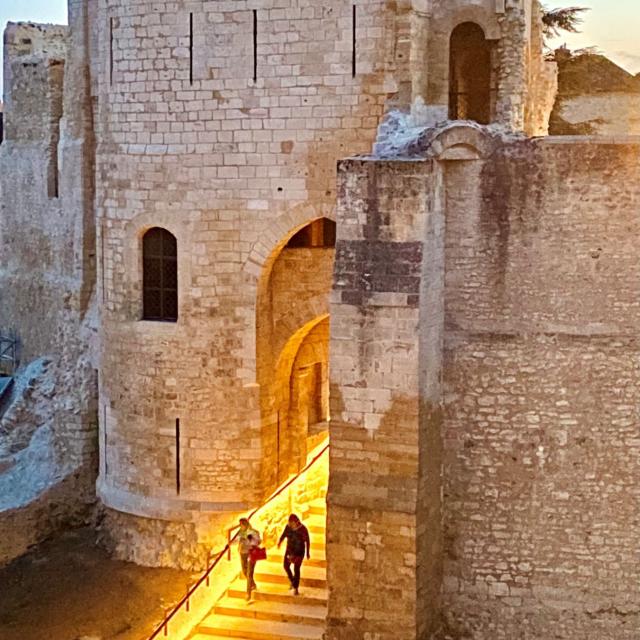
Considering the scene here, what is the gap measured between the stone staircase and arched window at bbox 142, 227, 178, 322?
14.3 ft

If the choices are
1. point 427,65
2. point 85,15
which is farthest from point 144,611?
point 85,15

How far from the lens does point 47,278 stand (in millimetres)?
26594

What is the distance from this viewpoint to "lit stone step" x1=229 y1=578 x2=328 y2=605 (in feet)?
53.1

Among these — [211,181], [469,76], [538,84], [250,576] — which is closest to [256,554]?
[250,576]

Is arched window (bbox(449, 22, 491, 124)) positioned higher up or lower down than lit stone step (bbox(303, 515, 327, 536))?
higher up

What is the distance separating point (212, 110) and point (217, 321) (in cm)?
309

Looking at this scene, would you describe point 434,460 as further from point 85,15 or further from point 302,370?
point 85,15

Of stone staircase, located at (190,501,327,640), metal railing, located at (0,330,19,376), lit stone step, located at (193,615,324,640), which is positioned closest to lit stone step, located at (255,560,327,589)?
stone staircase, located at (190,501,327,640)

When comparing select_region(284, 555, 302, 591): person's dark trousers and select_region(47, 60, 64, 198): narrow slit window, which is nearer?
select_region(284, 555, 302, 591): person's dark trousers

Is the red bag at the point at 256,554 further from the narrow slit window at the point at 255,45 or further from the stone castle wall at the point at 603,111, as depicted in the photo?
the stone castle wall at the point at 603,111

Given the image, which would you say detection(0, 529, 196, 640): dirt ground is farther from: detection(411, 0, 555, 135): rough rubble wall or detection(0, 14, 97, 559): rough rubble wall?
detection(411, 0, 555, 135): rough rubble wall

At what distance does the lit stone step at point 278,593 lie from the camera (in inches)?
637

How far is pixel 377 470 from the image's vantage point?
1454cm

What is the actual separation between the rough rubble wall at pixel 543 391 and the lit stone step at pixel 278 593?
2.07 meters
